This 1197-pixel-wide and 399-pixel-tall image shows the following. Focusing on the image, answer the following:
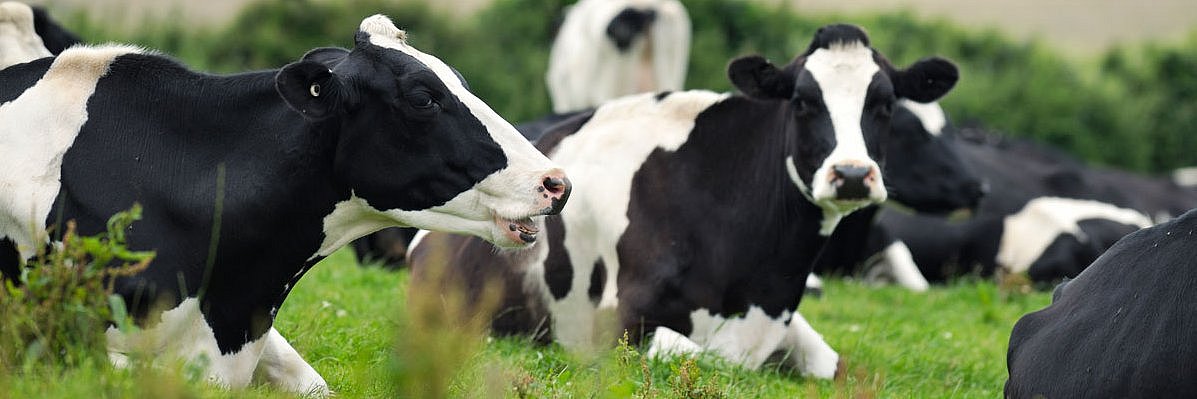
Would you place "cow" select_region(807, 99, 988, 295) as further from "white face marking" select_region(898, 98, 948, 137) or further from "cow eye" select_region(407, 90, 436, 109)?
"cow eye" select_region(407, 90, 436, 109)

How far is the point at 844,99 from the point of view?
794 centimetres

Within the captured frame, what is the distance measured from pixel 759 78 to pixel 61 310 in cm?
459

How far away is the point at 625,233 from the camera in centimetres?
826

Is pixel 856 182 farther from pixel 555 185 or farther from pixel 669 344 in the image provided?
pixel 555 185

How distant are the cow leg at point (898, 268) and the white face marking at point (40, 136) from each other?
8.76m

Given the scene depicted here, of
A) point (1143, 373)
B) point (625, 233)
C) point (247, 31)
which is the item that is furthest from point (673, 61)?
point (1143, 373)

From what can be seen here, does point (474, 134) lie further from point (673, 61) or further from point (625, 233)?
point (673, 61)

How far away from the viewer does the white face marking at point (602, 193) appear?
329 inches

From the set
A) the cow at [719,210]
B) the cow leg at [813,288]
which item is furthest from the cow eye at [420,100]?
the cow leg at [813,288]

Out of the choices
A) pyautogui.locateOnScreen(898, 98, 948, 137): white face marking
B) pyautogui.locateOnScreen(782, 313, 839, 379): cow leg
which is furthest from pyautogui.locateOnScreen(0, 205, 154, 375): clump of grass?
pyautogui.locateOnScreen(898, 98, 948, 137): white face marking

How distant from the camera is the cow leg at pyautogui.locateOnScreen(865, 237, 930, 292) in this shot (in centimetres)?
1352

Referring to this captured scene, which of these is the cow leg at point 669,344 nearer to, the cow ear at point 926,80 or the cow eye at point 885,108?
the cow eye at point 885,108

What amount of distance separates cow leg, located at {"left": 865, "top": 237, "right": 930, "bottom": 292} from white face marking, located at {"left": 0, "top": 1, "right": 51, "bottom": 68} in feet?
25.1

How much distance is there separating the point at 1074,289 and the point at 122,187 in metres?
3.82
